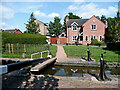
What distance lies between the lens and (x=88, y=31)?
37.0m

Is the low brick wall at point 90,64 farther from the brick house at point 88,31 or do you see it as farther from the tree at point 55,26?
the tree at point 55,26

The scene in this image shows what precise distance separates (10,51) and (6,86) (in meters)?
12.3

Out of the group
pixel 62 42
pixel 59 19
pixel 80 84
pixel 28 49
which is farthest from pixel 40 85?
pixel 59 19

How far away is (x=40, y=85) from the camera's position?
447 centimetres

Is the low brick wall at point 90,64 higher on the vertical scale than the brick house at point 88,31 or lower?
lower

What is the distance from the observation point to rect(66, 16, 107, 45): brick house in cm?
3628

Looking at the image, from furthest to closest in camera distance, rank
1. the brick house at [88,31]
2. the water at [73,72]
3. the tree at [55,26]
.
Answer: the tree at [55,26] → the brick house at [88,31] → the water at [73,72]

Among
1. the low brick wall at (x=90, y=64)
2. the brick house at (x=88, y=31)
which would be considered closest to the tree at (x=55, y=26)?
the brick house at (x=88, y=31)

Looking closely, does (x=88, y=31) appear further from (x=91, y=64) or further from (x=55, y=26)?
(x=91, y=64)

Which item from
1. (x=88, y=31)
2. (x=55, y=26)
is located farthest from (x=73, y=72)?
(x=55, y=26)

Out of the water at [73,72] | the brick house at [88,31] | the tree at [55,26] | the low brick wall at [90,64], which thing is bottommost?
the water at [73,72]

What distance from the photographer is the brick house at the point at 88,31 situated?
36.3 meters

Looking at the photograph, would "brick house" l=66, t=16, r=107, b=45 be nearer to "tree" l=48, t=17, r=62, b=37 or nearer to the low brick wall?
"tree" l=48, t=17, r=62, b=37

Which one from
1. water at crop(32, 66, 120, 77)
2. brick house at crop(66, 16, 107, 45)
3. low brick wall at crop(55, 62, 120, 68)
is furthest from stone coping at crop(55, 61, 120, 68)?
brick house at crop(66, 16, 107, 45)
